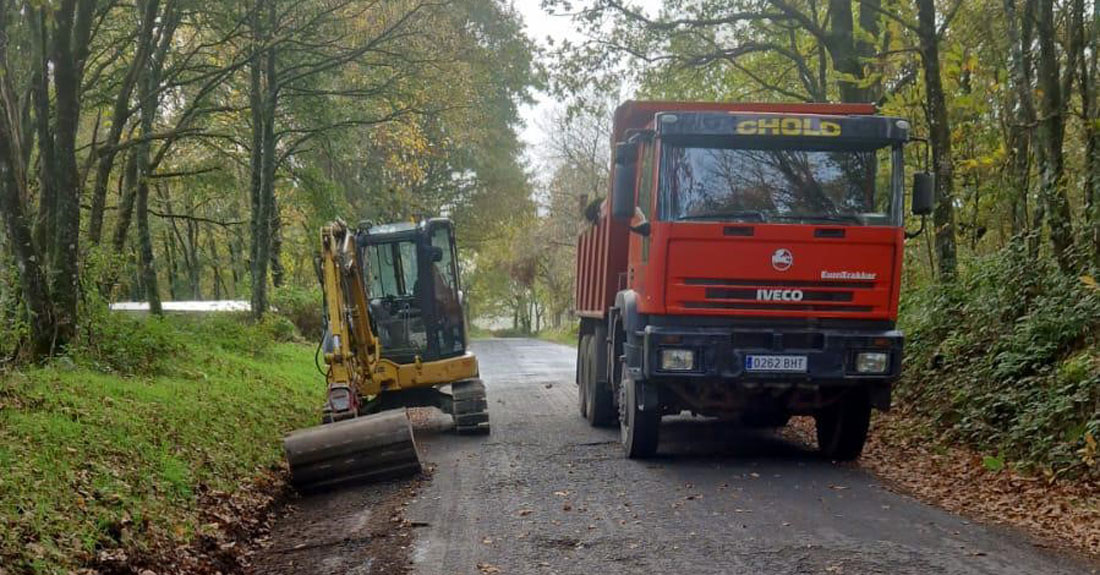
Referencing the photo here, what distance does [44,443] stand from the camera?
7.04 meters

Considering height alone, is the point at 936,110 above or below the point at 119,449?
above

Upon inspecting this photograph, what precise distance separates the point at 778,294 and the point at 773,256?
0.34 metres

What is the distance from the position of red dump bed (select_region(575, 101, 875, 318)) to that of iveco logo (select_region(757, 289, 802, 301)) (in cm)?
80

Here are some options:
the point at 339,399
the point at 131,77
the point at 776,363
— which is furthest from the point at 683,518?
the point at 131,77

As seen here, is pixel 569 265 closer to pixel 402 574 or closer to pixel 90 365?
pixel 90 365

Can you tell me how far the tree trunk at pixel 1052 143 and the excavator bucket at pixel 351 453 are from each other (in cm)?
717

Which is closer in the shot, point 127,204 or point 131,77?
point 131,77

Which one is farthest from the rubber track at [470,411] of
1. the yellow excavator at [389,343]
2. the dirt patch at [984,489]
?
the dirt patch at [984,489]

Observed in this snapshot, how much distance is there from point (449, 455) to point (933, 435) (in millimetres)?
5147

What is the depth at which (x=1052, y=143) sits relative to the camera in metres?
10.3

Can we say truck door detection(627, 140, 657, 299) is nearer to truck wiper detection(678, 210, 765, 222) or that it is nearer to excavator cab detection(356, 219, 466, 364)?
truck wiper detection(678, 210, 765, 222)

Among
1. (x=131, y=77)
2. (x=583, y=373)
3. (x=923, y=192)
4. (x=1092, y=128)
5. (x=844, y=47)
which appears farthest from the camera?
(x=844, y=47)

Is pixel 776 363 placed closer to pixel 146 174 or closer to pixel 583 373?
pixel 583 373

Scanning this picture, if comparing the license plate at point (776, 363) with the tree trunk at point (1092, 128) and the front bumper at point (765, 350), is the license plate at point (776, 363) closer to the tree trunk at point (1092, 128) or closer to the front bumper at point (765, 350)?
the front bumper at point (765, 350)
